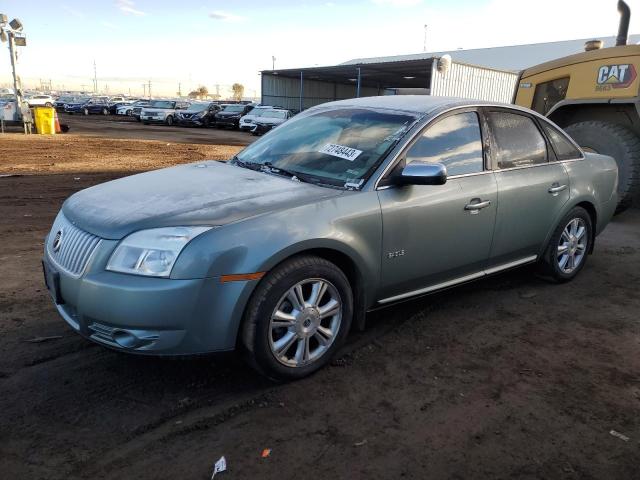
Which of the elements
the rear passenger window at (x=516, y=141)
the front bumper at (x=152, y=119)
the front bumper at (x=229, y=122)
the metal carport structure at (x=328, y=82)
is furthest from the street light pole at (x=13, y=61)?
the rear passenger window at (x=516, y=141)

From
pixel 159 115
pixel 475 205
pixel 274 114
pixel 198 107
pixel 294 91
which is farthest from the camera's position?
pixel 294 91

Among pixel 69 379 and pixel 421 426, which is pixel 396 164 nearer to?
pixel 421 426

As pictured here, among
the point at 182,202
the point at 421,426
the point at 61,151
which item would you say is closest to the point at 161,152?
the point at 61,151

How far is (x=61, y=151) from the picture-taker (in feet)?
47.4

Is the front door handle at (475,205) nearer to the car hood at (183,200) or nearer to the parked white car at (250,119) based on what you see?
the car hood at (183,200)

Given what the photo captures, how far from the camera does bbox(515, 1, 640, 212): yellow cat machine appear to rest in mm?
7242

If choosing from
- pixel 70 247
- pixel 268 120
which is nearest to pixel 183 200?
pixel 70 247

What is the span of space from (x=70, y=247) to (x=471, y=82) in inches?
909

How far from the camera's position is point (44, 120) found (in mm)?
20328

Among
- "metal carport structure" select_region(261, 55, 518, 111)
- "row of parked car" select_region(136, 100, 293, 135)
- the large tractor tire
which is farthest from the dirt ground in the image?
"row of parked car" select_region(136, 100, 293, 135)

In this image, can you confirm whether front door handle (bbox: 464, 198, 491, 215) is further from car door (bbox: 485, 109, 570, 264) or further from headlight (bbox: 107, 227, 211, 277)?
headlight (bbox: 107, 227, 211, 277)

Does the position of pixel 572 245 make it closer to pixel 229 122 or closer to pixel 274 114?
pixel 274 114

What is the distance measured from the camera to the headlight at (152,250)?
2650 mm

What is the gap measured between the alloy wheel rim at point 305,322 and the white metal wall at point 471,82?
18.3m
